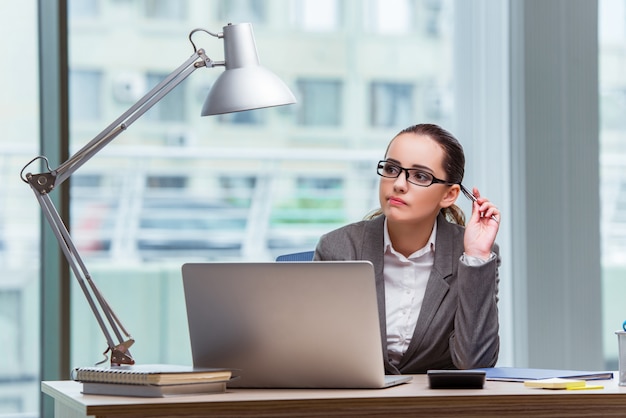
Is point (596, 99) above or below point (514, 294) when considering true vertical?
above

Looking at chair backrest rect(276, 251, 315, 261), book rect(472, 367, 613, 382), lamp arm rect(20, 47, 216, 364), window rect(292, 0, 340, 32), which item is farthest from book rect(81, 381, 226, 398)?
window rect(292, 0, 340, 32)

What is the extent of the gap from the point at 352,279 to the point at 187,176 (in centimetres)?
322

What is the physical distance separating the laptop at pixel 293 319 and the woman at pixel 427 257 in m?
0.41

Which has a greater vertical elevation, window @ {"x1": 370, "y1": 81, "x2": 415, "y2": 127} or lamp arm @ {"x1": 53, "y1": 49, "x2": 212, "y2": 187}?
window @ {"x1": 370, "y1": 81, "x2": 415, "y2": 127}

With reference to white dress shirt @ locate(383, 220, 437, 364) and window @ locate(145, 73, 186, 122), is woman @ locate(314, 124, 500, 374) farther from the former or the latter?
window @ locate(145, 73, 186, 122)

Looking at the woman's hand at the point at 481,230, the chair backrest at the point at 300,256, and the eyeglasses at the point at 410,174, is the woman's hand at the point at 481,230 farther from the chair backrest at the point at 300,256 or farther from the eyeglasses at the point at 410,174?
the chair backrest at the point at 300,256

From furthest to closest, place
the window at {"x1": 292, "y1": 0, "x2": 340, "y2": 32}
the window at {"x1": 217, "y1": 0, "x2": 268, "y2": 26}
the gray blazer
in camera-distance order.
Answer: the window at {"x1": 292, "y1": 0, "x2": 340, "y2": 32}
the window at {"x1": 217, "y1": 0, "x2": 268, "y2": 26}
the gray blazer

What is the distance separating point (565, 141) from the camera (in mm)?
3451

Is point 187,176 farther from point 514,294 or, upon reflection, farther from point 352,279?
point 352,279

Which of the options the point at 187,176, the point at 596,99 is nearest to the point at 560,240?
the point at 596,99

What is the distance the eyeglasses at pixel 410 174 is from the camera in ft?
6.66

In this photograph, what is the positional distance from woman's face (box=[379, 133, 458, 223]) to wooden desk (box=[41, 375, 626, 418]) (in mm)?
556

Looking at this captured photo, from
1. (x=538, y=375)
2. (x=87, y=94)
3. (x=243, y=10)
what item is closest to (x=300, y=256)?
(x=538, y=375)

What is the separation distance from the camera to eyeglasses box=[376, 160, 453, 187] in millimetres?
2031
